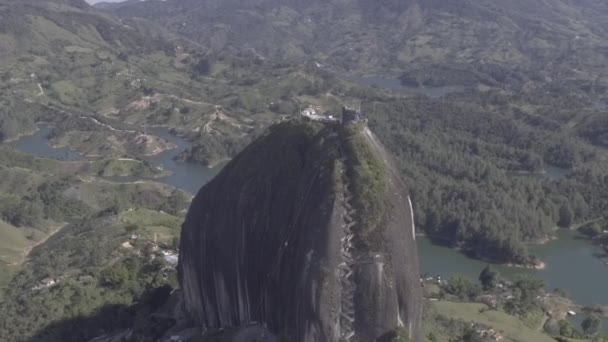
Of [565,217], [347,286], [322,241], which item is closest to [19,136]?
[565,217]

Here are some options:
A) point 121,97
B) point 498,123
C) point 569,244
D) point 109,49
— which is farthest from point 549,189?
point 109,49

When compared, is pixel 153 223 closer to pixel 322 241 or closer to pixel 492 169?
pixel 322 241

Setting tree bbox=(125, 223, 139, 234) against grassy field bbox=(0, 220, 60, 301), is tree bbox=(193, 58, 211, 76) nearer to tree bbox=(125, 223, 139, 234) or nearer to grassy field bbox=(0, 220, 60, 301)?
grassy field bbox=(0, 220, 60, 301)

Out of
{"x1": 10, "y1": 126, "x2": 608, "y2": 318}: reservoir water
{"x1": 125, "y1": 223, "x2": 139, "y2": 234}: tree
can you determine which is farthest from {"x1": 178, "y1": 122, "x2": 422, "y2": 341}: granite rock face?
{"x1": 10, "y1": 126, "x2": 608, "y2": 318}: reservoir water

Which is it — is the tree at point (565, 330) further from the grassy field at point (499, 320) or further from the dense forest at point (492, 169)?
the dense forest at point (492, 169)

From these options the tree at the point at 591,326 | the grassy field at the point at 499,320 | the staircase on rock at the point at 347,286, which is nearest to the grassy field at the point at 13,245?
the grassy field at the point at 499,320

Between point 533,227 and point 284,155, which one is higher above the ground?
point 284,155

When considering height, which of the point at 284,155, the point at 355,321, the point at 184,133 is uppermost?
the point at 284,155

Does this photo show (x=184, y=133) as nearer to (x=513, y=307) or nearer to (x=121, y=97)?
(x=121, y=97)
